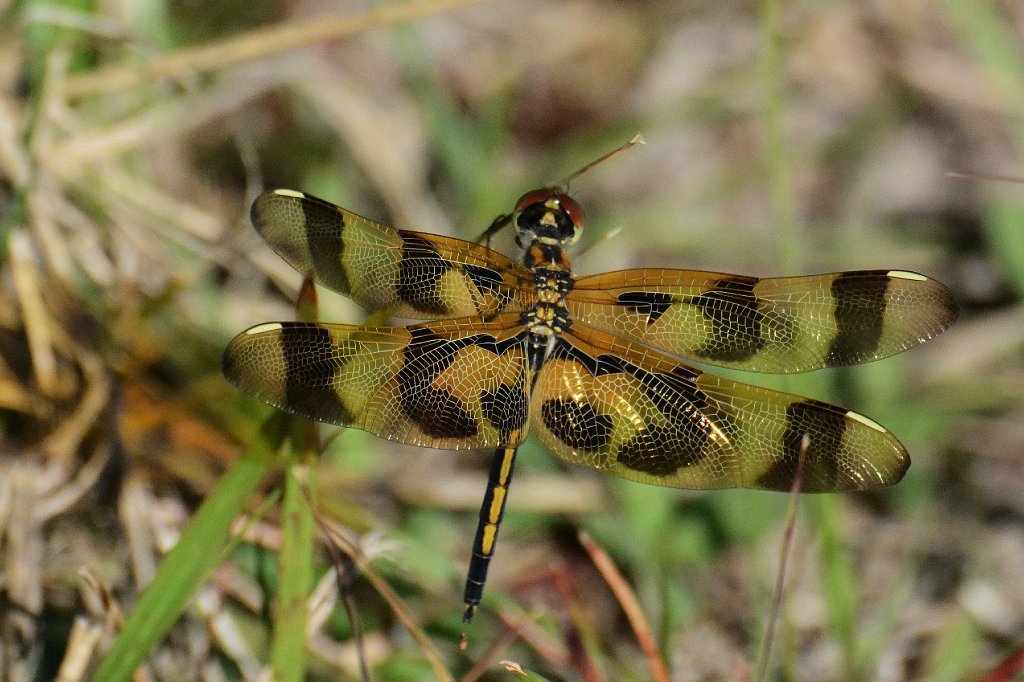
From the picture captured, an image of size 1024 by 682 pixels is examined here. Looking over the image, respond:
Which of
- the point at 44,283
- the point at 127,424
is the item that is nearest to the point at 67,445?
the point at 127,424

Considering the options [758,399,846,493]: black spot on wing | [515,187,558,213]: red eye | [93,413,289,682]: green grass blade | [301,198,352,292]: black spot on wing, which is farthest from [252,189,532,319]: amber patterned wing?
[758,399,846,493]: black spot on wing

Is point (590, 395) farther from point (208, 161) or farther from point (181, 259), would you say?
point (208, 161)

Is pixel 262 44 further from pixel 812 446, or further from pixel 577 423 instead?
pixel 812 446

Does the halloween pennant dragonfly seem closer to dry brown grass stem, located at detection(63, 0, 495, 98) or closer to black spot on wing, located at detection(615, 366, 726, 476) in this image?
black spot on wing, located at detection(615, 366, 726, 476)

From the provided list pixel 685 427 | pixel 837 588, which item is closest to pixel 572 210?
pixel 685 427

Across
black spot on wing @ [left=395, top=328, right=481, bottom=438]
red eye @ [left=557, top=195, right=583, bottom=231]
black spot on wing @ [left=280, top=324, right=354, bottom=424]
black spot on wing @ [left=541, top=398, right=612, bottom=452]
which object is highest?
red eye @ [left=557, top=195, right=583, bottom=231]

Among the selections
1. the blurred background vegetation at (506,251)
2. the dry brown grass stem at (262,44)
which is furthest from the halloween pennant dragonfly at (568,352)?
the dry brown grass stem at (262,44)
